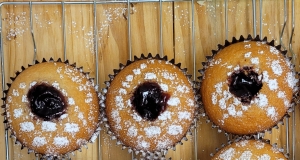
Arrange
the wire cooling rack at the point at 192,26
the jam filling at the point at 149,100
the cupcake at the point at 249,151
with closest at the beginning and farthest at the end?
the jam filling at the point at 149,100
the cupcake at the point at 249,151
the wire cooling rack at the point at 192,26

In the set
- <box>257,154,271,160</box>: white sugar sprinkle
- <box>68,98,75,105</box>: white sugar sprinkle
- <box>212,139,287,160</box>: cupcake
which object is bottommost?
<box>257,154,271,160</box>: white sugar sprinkle

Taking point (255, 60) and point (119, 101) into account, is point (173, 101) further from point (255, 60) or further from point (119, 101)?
point (255, 60)

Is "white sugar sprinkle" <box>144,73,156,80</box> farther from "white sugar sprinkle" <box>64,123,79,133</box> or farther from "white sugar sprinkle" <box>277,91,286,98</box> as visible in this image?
"white sugar sprinkle" <box>277,91,286,98</box>

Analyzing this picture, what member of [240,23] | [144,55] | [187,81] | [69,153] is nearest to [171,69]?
[187,81]

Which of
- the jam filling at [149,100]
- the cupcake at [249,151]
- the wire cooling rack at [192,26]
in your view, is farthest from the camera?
the wire cooling rack at [192,26]

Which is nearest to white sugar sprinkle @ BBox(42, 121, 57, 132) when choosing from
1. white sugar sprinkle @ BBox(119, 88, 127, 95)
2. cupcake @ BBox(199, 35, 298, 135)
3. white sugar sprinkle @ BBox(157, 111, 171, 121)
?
white sugar sprinkle @ BBox(119, 88, 127, 95)

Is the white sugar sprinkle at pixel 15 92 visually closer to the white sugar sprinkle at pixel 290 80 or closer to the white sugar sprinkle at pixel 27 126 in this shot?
the white sugar sprinkle at pixel 27 126

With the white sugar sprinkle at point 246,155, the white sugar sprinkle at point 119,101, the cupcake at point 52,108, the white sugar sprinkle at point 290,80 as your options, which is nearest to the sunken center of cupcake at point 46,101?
the cupcake at point 52,108
